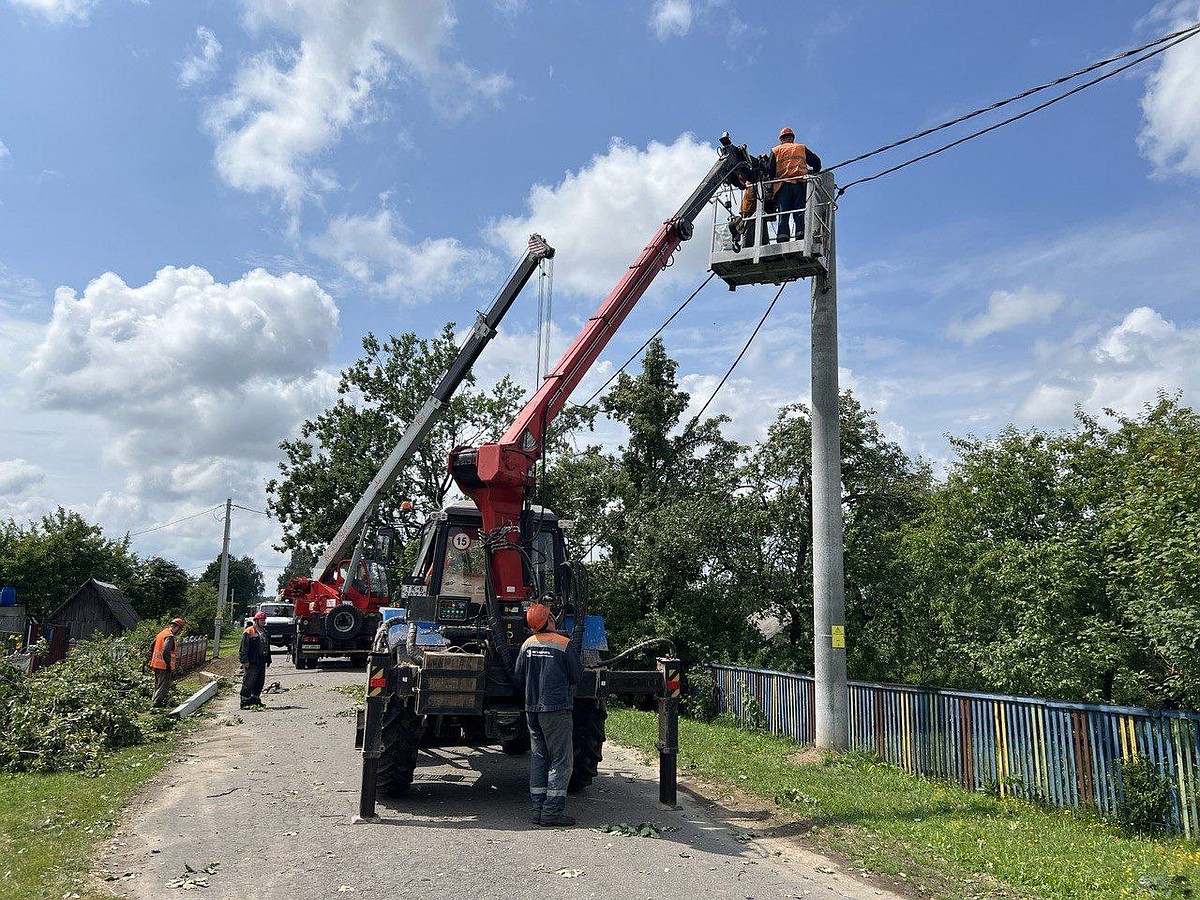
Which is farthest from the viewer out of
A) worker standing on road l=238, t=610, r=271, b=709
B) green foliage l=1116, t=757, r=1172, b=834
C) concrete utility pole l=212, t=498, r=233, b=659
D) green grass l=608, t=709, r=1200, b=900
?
concrete utility pole l=212, t=498, r=233, b=659

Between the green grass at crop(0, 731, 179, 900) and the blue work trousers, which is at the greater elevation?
the blue work trousers

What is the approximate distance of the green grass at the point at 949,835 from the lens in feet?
20.2

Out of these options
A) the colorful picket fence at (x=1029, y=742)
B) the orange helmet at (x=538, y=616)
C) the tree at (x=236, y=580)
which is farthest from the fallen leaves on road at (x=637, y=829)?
the tree at (x=236, y=580)

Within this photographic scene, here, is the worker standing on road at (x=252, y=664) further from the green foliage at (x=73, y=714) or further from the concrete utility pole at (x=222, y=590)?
the concrete utility pole at (x=222, y=590)

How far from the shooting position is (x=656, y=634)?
1803 centimetres

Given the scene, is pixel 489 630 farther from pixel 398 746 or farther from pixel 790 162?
pixel 790 162

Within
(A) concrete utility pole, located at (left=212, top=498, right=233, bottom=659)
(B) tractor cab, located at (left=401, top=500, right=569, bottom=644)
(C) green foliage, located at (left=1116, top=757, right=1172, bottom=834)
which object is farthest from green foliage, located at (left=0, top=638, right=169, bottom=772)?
(A) concrete utility pole, located at (left=212, top=498, right=233, bottom=659)

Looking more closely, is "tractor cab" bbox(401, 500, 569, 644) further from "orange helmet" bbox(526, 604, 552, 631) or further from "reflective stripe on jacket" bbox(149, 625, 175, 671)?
"reflective stripe on jacket" bbox(149, 625, 175, 671)

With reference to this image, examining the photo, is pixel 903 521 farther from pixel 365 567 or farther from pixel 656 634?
pixel 365 567

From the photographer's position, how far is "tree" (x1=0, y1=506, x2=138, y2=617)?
39334mm

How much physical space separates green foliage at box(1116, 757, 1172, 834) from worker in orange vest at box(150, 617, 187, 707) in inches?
520

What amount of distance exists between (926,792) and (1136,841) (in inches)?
84.6

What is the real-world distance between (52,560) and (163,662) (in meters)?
32.6

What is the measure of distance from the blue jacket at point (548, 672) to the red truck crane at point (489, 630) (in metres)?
0.43
